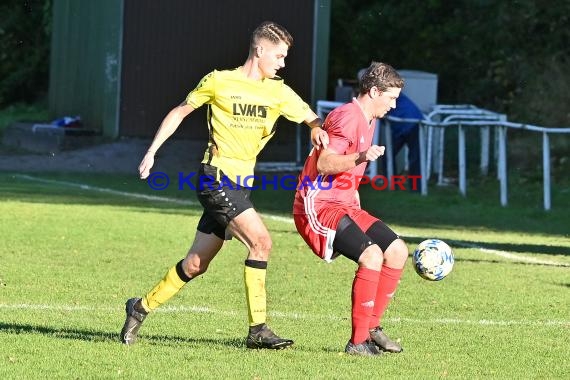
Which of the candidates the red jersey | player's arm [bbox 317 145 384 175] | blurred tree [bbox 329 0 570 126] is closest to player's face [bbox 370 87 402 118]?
the red jersey

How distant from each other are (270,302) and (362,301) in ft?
7.77

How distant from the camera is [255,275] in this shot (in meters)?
8.59

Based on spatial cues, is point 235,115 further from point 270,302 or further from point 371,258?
point 270,302

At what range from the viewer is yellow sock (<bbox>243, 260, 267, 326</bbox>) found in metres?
8.56

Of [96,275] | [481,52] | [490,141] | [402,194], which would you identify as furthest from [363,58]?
[96,275]

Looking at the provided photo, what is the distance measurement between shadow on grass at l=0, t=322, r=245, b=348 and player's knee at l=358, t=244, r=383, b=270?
2.90 feet

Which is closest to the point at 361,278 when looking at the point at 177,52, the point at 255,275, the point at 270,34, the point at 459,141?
the point at 255,275

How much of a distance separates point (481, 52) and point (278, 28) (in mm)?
24826

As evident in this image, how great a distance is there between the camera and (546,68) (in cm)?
2975

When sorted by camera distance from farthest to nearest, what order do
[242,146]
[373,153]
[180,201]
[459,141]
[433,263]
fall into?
[459,141], [180,201], [433,263], [242,146], [373,153]

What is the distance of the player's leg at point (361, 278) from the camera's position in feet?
27.8

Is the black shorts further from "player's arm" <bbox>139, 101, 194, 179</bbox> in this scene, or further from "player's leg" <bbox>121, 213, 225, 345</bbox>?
"player's arm" <bbox>139, 101, 194, 179</bbox>

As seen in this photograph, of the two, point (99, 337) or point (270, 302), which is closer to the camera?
point (99, 337)

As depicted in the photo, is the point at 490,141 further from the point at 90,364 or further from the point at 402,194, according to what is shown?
the point at 90,364
